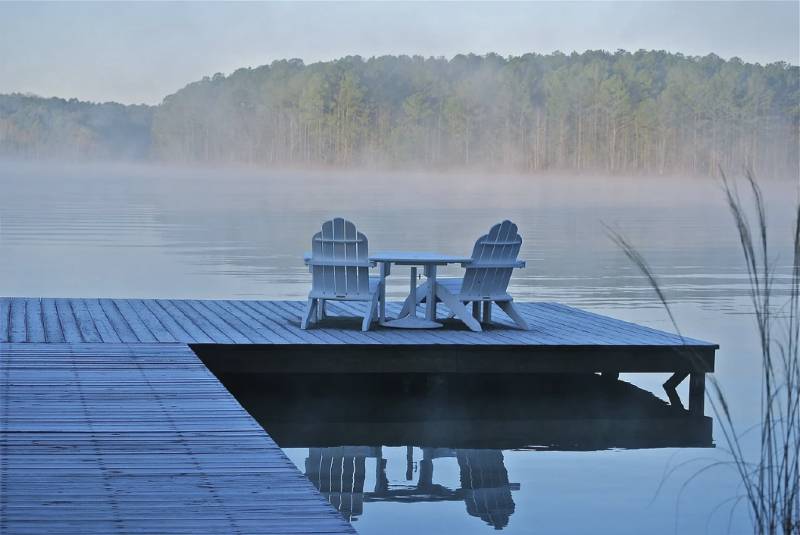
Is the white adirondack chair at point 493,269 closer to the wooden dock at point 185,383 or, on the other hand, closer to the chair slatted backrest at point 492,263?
the chair slatted backrest at point 492,263

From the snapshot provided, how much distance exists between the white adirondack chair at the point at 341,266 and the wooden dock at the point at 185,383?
0.23m

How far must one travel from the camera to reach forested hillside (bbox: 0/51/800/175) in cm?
6531

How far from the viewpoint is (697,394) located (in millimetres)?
7441

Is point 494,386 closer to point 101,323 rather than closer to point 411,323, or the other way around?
point 411,323

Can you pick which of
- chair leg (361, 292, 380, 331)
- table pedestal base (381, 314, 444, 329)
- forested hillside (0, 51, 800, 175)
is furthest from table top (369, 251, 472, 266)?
forested hillside (0, 51, 800, 175)

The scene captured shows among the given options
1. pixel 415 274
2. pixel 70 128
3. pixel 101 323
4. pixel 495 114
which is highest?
pixel 495 114

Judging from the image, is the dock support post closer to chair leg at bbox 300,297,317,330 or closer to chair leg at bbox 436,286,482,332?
chair leg at bbox 436,286,482,332

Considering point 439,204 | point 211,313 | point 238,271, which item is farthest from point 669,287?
point 439,204

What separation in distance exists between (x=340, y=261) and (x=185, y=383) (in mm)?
2042

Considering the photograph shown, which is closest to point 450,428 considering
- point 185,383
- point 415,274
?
point 415,274

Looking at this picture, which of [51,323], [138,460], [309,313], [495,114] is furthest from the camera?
[495,114]

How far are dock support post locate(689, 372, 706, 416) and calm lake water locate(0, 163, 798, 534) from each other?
24cm

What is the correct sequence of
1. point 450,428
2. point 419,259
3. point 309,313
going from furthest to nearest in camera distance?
point 309,313 < point 419,259 < point 450,428

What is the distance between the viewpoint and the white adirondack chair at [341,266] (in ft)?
24.5
